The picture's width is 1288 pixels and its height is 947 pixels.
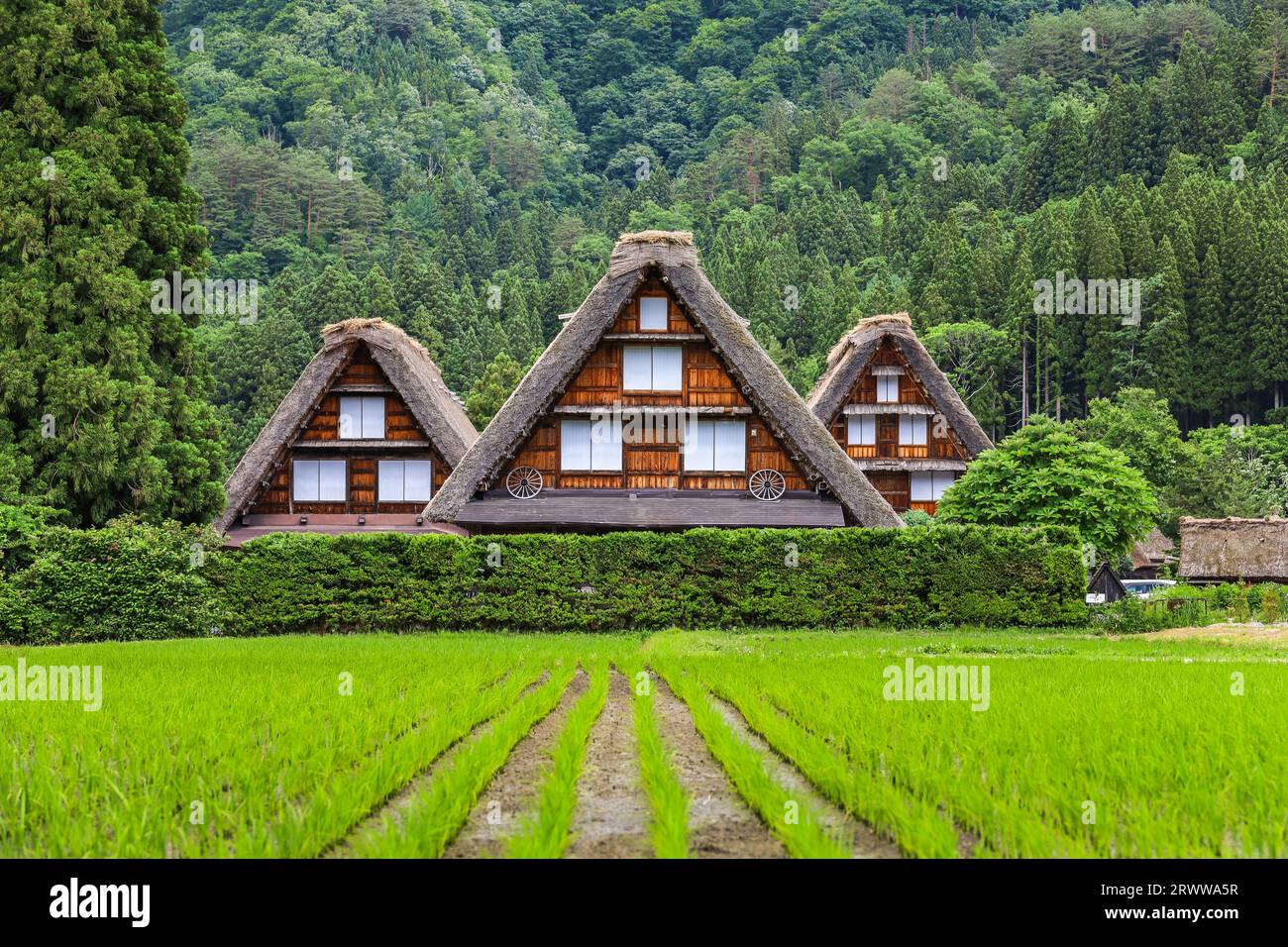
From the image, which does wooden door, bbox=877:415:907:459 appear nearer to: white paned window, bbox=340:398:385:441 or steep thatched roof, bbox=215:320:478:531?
steep thatched roof, bbox=215:320:478:531

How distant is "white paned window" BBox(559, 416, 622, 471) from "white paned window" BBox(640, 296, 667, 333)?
2.44 m

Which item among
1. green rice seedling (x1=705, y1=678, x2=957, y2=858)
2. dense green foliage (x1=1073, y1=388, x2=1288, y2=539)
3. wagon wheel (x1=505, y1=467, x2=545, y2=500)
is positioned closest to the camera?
green rice seedling (x1=705, y1=678, x2=957, y2=858)

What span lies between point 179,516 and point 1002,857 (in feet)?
75.9

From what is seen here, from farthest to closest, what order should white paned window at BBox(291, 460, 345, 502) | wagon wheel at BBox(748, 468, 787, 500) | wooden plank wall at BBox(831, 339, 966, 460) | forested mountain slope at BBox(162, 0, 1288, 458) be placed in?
forested mountain slope at BBox(162, 0, 1288, 458), wooden plank wall at BBox(831, 339, 966, 460), white paned window at BBox(291, 460, 345, 502), wagon wheel at BBox(748, 468, 787, 500)

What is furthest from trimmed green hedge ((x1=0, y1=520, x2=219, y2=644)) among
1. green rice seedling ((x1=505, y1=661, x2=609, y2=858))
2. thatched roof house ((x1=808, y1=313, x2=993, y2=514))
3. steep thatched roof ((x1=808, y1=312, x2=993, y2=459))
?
steep thatched roof ((x1=808, y1=312, x2=993, y2=459))

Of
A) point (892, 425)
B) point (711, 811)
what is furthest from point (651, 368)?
point (711, 811)

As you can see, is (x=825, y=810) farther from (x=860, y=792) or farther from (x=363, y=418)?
(x=363, y=418)

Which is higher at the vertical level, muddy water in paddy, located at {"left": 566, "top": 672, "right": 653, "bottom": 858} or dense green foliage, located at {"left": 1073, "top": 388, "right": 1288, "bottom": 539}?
dense green foliage, located at {"left": 1073, "top": 388, "right": 1288, "bottom": 539}

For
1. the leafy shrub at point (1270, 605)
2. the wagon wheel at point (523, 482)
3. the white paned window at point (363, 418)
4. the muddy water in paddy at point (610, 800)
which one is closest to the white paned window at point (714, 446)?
the wagon wheel at point (523, 482)

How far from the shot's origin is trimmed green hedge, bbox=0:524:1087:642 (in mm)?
21922

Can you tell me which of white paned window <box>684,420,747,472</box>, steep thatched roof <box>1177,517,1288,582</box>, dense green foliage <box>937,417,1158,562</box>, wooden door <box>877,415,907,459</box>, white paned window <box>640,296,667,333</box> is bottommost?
steep thatched roof <box>1177,517,1288,582</box>

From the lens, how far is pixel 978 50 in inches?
4660

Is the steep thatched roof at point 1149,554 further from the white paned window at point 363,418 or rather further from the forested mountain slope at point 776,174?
the white paned window at point 363,418

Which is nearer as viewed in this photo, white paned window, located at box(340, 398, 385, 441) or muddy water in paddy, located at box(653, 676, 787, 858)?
muddy water in paddy, located at box(653, 676, 787, 858)
